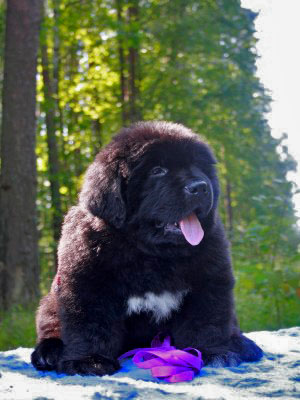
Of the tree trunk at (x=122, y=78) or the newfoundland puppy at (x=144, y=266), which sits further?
the tree trunk at (x=122, y=78)

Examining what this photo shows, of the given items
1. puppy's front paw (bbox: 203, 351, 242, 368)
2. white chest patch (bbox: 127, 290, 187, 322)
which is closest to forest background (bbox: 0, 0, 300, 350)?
white chest patch (bbox: 127, 290, 187, 322)

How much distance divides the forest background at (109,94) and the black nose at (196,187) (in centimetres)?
413

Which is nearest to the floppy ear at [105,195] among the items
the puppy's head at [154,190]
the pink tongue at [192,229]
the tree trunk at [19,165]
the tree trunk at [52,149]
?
the puppy's head at [154,190]

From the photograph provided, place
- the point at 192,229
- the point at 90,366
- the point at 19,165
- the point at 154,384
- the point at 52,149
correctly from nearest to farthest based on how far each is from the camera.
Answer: the point at 154,384, the point at 90,366, the point at 192,229, the point at 19,165, the point at 52,149

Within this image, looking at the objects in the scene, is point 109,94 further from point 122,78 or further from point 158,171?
point 158,171

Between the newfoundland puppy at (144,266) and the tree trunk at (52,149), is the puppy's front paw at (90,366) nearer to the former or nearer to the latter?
the newfoundland puppy at (144,266)

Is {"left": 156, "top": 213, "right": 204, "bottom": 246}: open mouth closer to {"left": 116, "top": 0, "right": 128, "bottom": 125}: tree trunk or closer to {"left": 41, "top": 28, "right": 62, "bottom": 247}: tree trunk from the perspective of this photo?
{"left": 41, "top": 28, "right": 62, "bottom": 247}: tree trunk

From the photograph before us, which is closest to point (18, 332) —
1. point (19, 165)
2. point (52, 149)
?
point (19, 165)

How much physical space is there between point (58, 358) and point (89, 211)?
2.44ft

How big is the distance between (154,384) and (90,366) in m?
0.36

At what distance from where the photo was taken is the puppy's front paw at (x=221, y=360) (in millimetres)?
2719

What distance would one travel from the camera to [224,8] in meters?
11.8

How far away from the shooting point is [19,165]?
655 centimetres

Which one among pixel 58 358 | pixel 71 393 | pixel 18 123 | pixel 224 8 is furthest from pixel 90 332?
pixel 224 8
